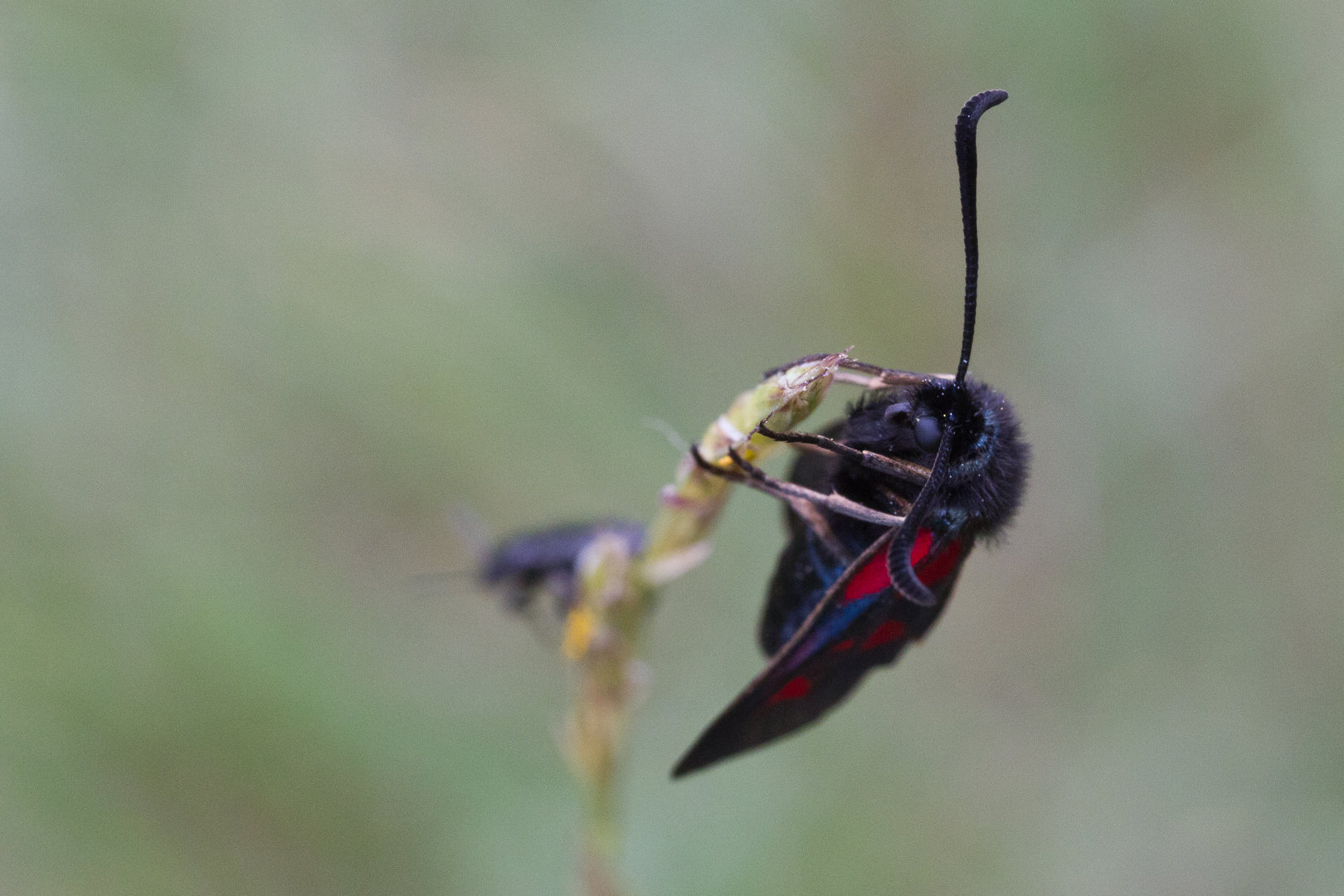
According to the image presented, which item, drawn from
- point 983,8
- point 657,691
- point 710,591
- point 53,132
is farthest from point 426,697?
point 983,8

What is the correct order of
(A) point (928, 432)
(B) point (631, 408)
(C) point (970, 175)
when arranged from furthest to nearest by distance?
(B) point (631, 408) < (A) point (928, 432) < (C) point (970, 175)

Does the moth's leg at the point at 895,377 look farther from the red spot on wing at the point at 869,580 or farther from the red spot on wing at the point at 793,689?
the red spot on wing at the point at 793,689

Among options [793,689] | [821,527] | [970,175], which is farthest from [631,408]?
[970,175]

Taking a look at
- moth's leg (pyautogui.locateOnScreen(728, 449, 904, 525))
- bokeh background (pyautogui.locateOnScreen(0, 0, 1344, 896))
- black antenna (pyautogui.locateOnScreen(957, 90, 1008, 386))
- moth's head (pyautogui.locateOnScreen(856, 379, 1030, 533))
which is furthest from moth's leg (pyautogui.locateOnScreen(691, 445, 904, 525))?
bokeh background (pyautogui.locateOnScreen(0, 0, 1344, 896))

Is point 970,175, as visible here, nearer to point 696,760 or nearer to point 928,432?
point 928,432

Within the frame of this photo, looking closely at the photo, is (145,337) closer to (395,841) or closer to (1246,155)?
(395,841)
